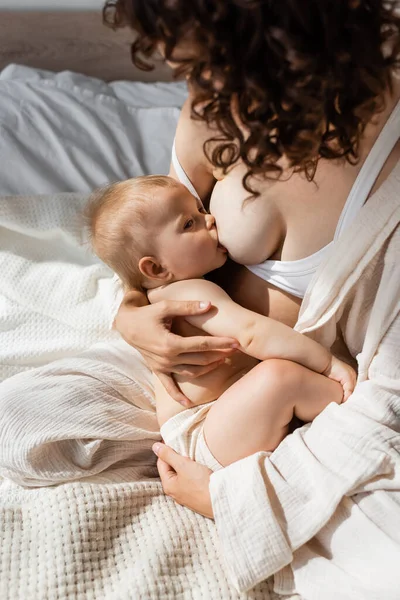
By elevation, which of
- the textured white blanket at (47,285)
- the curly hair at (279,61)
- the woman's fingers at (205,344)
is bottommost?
the textured white blanket at (47,285)

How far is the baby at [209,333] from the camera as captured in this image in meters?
1.03

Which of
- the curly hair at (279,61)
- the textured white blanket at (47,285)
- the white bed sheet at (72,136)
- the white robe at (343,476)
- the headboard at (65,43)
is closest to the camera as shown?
the curly hair at (279,61)

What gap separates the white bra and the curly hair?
0.40 ft

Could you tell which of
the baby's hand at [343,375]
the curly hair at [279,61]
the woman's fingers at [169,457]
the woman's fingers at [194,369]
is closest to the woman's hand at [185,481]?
the woman's fingers at [169,457]

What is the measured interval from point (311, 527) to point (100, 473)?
353mm

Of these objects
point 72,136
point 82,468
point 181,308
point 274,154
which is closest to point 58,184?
point 72,136

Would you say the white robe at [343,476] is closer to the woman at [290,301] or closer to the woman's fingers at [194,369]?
the woman at [290,301]

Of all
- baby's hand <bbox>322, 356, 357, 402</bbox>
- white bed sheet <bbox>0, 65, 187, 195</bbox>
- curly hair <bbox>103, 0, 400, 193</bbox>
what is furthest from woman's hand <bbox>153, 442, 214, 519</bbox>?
white bed sheet <bbox>0, 65, 187, 195</bbox>

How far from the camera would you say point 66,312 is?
1.39 meters

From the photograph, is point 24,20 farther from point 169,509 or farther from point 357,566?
point 357,566

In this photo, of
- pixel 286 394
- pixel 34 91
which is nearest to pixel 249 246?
pixel 286 394

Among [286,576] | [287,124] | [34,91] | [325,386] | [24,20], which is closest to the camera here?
[287,124]

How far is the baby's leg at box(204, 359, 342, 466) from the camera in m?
1.02

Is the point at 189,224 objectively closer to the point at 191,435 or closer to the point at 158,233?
the point at 158,233
